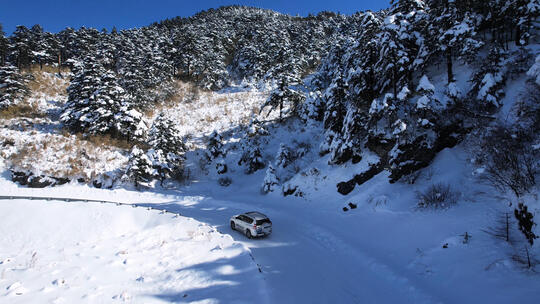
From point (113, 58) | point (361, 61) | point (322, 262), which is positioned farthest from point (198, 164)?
point (113, 58)

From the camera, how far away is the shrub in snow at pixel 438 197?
12.9 meters

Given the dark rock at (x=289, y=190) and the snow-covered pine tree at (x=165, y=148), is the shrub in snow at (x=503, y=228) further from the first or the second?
the snow-covered pine tree at (x=165, y=148)

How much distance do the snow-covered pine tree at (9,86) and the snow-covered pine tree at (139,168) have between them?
22140mm

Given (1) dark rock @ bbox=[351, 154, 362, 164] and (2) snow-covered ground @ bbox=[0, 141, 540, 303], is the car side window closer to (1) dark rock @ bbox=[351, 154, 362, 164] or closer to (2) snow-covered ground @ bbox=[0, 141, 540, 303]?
(2) snow-covered ground @ bbox=[0, 141, 540, 303]

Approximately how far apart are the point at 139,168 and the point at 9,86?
26.0m

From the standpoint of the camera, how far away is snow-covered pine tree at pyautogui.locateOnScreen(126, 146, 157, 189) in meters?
29.0

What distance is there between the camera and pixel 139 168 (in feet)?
96.3

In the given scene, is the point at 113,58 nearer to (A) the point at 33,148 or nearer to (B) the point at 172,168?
(A) the point at 33,148

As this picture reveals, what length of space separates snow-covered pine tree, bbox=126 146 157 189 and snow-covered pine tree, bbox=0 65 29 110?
22.1 meters

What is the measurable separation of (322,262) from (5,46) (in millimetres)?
65208

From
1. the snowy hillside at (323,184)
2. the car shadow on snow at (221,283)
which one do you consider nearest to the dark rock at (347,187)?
the snowy hillside at (323,184)

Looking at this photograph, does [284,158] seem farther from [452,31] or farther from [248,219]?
[452,31]

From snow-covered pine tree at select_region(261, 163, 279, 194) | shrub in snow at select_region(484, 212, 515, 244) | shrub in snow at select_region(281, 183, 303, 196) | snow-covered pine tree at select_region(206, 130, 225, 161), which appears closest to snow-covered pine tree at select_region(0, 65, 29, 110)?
snow-covered pine tree at select_region(206, 130, 225, 161)

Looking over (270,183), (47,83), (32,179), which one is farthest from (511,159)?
(47,83)
